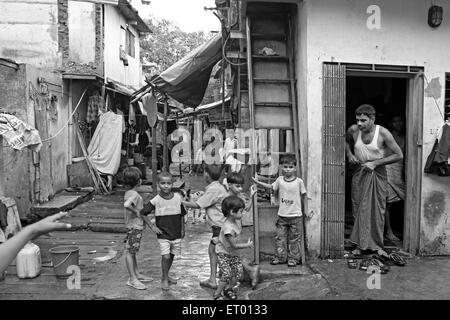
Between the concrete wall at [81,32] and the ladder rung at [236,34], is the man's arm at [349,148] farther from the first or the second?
the concrete wall at [81,32]

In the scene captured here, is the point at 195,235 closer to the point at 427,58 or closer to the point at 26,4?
the point at 427,58

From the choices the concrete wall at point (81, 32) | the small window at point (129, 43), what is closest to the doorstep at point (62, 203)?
the concrete wall at point (81, 32)

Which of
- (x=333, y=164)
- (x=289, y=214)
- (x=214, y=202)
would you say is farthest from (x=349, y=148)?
(x=214, y=202)

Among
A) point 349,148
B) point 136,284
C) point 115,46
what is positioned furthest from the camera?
point 115,46

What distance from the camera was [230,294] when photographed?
4926 millimetres

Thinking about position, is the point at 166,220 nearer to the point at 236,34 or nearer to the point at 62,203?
the point at 236,34

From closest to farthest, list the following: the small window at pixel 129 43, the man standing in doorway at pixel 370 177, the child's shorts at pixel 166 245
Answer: the child's shorts at pixel 166 245 < the man standing in doorway at pixel 370 177 < the small window at pixel 129 43

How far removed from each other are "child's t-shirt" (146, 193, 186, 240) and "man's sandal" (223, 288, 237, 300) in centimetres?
88

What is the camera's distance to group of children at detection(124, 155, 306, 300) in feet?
16.2

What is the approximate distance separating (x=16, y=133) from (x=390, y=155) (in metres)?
6.58

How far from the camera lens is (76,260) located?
5.91m

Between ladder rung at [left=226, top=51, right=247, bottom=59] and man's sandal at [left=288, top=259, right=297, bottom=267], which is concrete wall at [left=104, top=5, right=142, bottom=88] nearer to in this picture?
ladder rung at [left=226, top=51, right=247, bottom=59]

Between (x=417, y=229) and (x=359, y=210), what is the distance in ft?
3.39

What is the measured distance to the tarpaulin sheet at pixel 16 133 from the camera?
7855 millimetres
